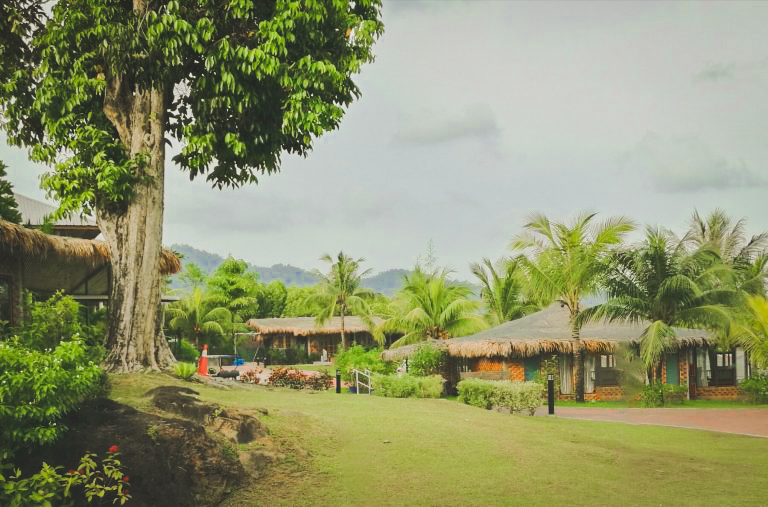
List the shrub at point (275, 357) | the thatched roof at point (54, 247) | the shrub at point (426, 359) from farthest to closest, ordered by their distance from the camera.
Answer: the shrub at point (275, 357) < the shrub at point (426, 359) < the thatched roof at point (54, 247)

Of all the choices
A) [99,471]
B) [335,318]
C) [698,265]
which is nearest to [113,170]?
[99,471]

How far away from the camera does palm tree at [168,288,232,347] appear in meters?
49.0

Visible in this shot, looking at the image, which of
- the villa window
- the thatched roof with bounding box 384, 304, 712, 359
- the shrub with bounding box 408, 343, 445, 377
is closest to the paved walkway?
the thatched roof with bounding box 384, 304, 712, 359

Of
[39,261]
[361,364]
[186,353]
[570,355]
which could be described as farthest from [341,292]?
[39,261]

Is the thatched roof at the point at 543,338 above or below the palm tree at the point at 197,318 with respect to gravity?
below

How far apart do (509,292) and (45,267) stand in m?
25.0

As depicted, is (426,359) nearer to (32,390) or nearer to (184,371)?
(184,371)

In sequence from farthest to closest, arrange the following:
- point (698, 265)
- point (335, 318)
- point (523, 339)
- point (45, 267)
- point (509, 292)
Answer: point (335, 318) → point (509, 292) → point (523, 339) → point (698, 265) → point (45, 267)

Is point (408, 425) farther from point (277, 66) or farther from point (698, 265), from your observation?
point (698, 265)

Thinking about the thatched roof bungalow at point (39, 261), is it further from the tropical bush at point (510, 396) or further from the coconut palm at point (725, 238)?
the coconut palm at point (725, 238)

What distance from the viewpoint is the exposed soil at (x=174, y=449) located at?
25.5 ft

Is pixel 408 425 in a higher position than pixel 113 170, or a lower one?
lower

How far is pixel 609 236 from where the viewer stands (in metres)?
26.4

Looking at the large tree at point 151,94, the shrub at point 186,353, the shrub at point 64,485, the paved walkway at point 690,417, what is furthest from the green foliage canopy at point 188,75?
the shrub at point 186,353
